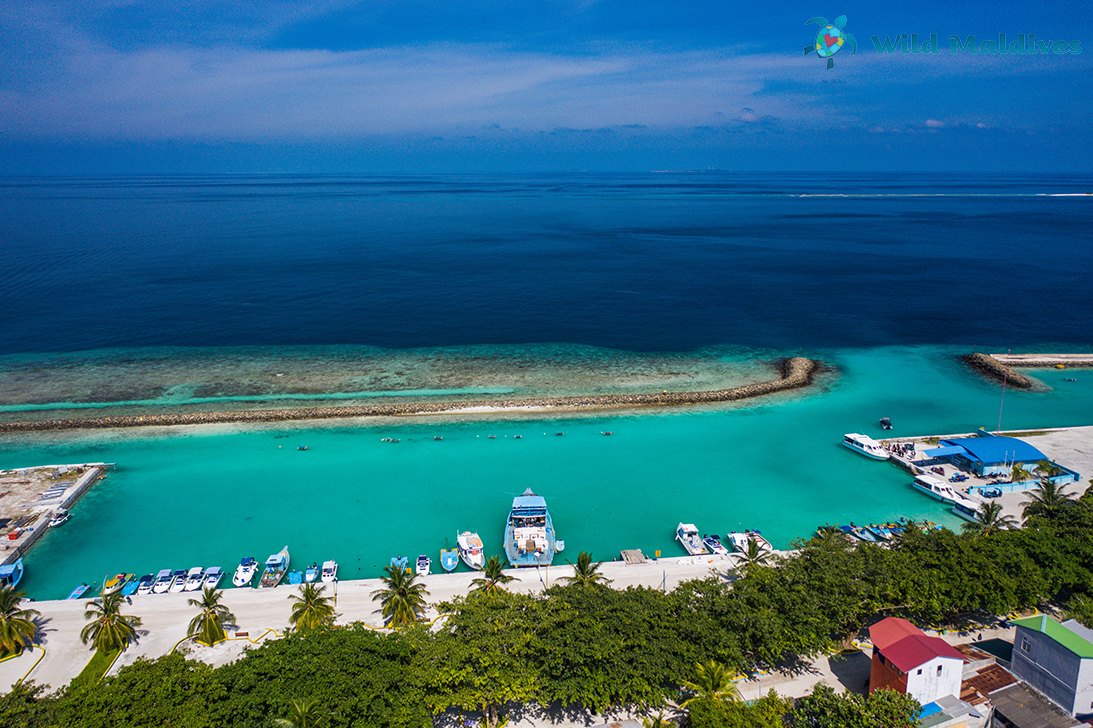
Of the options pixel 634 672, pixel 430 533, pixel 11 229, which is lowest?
pixel 430 533

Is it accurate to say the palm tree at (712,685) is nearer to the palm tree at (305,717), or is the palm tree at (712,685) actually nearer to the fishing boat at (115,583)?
the palm tree at (305,717)

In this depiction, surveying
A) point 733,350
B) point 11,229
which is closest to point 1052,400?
point 733,350

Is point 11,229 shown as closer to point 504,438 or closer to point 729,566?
point 504,438

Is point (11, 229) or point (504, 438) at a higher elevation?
point (11, 229)

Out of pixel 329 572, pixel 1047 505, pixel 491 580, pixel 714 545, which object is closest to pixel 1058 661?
pixel 1047 505

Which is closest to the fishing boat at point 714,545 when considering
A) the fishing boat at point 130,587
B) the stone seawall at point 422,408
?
the stone seawall at point 422,408

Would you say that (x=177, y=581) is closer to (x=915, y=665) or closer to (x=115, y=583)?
(x=115, y=583)

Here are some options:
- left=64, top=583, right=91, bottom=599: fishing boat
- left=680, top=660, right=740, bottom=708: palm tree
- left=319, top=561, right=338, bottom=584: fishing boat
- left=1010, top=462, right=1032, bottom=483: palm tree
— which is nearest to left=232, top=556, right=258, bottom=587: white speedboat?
left=319, top=561, right=338, bottom=584: fishing boat

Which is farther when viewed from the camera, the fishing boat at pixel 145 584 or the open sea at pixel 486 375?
the open sea at pixel 486 375
